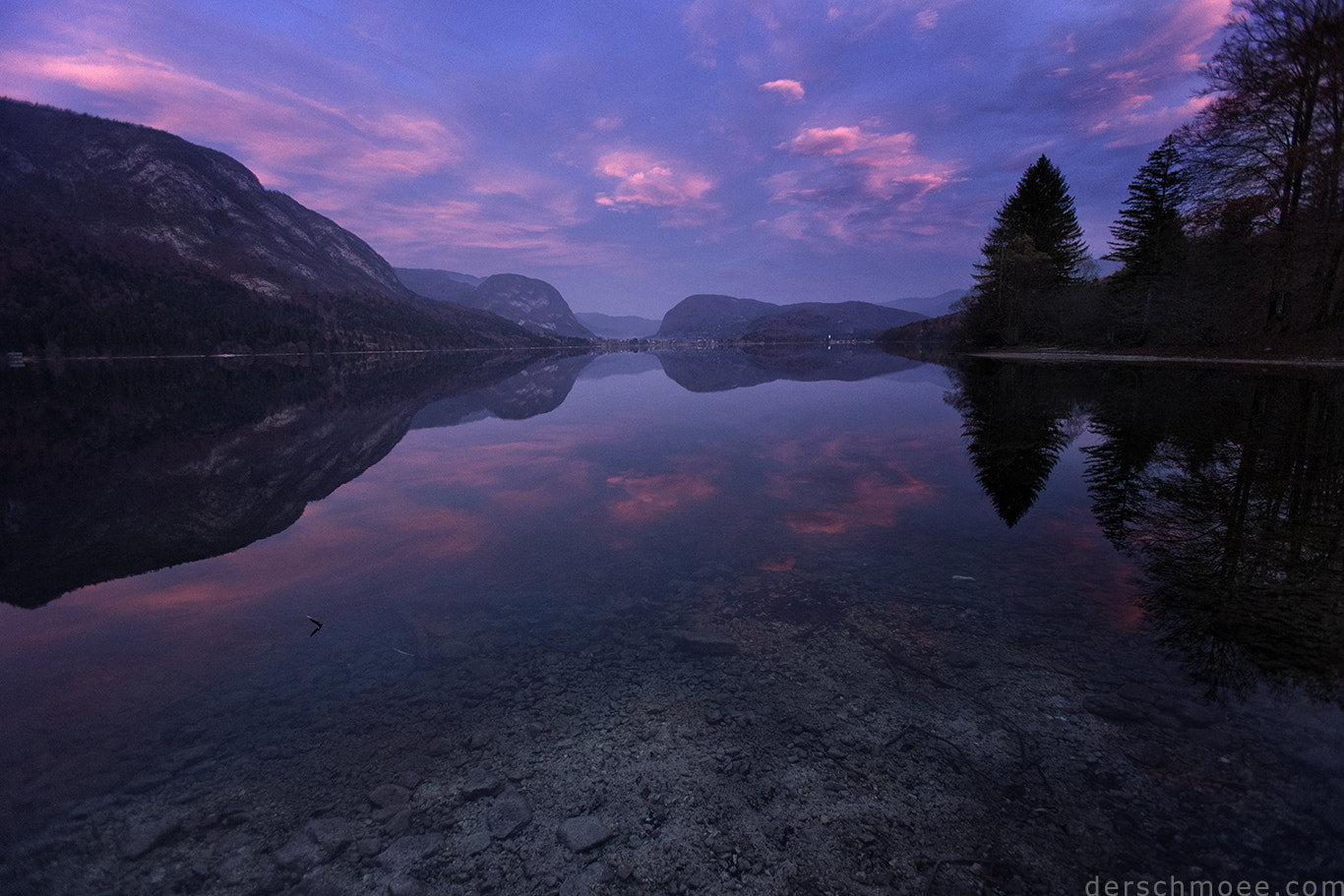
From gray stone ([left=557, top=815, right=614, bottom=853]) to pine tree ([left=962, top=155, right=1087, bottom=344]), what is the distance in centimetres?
8143

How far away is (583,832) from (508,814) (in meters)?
0.73

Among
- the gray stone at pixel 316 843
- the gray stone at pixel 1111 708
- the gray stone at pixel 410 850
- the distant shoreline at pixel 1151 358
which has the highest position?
the distant shoreline at pixel 1151 358

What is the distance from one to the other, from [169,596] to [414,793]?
25.8ft

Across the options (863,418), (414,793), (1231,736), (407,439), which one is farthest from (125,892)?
(863,418)

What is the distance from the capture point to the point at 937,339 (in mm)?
167250

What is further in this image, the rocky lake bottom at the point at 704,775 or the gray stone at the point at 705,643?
the gray stone at the point at 705,643

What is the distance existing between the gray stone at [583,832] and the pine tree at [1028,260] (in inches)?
3206

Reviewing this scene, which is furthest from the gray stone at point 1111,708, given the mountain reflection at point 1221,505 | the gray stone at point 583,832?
the gray stone at point 583,832

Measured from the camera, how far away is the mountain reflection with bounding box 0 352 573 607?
440 inches

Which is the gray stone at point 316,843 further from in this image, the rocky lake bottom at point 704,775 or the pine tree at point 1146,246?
the pine tree at point 1146,246

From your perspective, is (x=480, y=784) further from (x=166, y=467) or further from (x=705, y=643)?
(x=166, y=467)

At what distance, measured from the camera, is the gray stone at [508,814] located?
14.4ft

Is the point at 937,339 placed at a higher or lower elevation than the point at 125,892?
higher

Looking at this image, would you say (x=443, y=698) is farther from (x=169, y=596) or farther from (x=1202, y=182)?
(x=1202, y=182)
